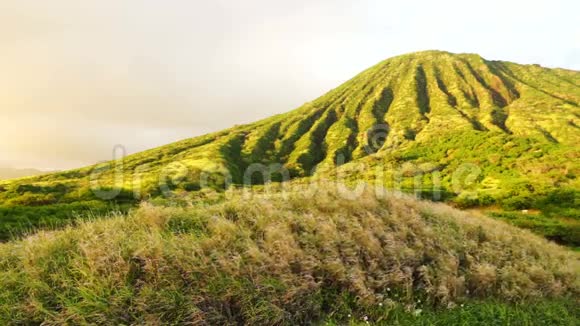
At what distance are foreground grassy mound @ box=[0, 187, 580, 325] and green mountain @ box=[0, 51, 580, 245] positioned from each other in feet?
100

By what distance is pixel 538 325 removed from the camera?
1009cm

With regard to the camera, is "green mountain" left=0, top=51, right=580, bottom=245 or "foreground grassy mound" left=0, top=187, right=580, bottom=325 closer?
"foreground grassy mound" left=0, top=187, right=580, bottom=325

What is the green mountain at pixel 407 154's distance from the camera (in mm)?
65062

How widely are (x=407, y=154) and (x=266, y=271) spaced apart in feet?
374

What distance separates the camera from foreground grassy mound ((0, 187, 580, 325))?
8.05 m

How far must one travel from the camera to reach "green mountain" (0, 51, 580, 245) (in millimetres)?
65062

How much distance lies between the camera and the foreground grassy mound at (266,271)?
805 centimetres

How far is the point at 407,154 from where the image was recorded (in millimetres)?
117438

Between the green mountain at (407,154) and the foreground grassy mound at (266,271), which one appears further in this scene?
the green mountain at (407,154)

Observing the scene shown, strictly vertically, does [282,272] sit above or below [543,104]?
below

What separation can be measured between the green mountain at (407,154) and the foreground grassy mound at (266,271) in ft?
100

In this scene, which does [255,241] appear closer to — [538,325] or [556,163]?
[538,325]

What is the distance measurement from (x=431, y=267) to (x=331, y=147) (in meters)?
130

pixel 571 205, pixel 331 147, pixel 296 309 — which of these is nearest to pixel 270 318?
pixel 296 309
